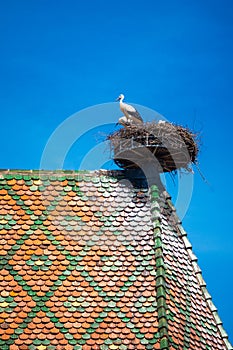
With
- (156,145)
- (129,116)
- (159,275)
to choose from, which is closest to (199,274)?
(159,275)

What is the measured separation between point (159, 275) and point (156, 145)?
3.21 m

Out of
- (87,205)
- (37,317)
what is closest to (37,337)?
(37,317)

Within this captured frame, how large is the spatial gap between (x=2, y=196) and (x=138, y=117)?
340cm


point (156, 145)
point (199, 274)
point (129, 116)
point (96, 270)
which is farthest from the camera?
point (129, 116)

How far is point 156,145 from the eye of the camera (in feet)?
68.8

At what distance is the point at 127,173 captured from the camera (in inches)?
838

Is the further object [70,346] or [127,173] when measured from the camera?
[127,173]

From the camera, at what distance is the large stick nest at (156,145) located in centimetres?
2106

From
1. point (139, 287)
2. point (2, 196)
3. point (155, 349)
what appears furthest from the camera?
point (2, 196)

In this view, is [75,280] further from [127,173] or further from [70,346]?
[127,173]

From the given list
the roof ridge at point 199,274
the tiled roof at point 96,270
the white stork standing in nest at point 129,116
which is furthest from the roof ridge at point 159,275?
the white stork standing in nest at point 129,116

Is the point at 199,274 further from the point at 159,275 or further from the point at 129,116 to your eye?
the point at 129,116

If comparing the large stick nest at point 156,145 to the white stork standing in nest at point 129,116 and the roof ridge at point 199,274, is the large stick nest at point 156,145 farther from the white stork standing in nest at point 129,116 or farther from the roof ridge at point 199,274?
the roof ridge at point 199,274

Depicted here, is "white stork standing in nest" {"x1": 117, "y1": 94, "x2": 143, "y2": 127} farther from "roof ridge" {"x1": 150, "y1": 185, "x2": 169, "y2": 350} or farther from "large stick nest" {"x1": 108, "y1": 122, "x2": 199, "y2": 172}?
"roof ridge" {"x1": 150, "y1": 185, "x2": 169, "y2": 350}
